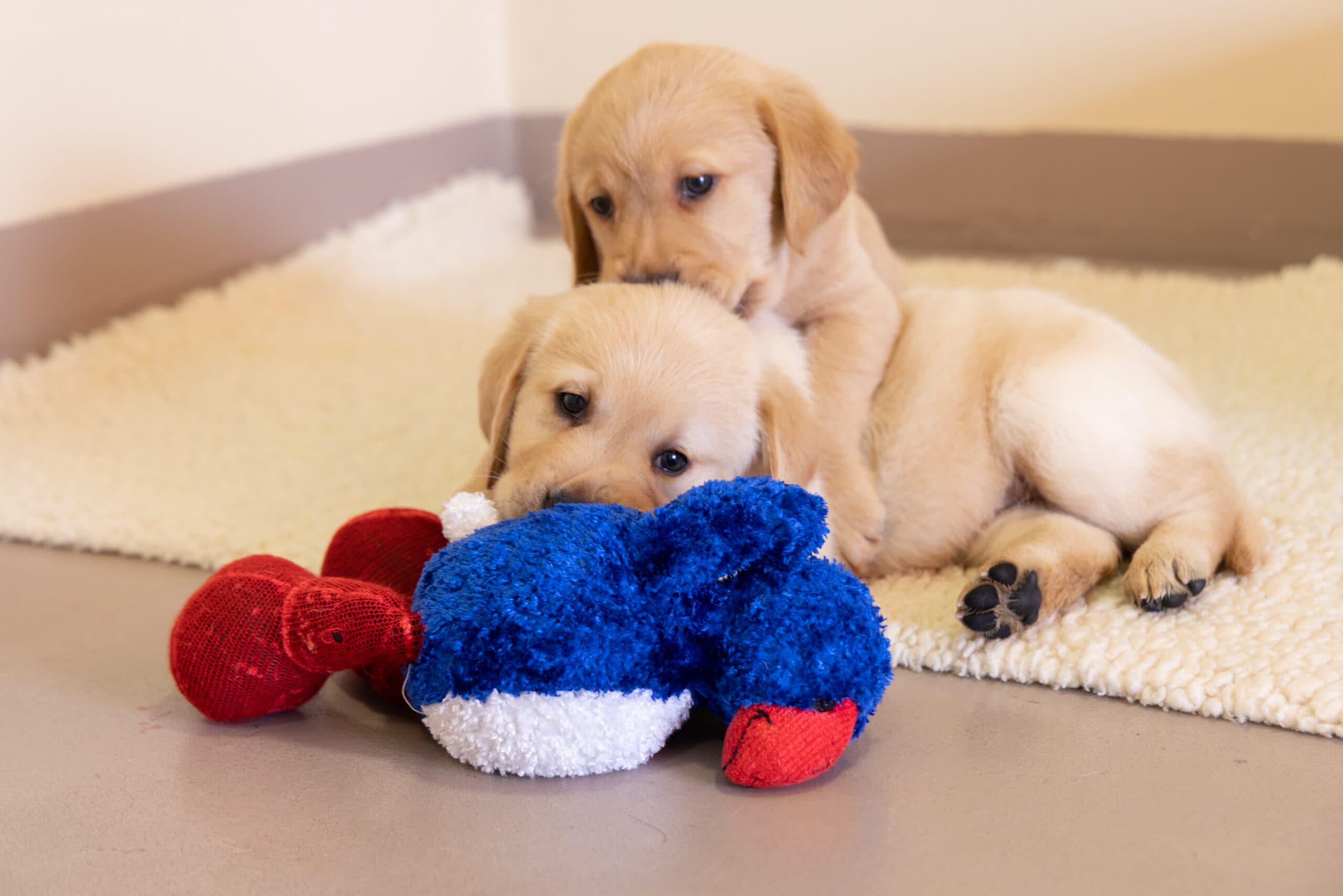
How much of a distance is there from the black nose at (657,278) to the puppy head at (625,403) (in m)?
0.15

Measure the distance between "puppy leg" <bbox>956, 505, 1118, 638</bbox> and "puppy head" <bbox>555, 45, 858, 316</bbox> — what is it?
589mm

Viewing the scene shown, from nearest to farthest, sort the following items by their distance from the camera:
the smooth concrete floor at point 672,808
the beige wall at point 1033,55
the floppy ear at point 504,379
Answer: the smooth concrete floor at point 672,808 → the floppy ear at point 504,379 → the beige wall at point 1033,55

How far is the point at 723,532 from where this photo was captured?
1.48 m

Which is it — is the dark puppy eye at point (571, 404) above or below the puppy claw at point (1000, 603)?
above

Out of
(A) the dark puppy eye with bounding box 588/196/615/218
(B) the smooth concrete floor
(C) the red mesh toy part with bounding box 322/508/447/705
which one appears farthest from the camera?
(A) the dark puppy eye with bounding box 588/196/615/218

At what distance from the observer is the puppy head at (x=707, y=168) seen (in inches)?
86.6

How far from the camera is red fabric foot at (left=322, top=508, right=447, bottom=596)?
178 centimetres

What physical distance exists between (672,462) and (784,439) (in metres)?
0.18

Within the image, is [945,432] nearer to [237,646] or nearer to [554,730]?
[554,730]

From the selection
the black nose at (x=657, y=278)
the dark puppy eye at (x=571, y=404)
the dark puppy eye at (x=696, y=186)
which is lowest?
the dark puppy eye at (x=571, y=404)

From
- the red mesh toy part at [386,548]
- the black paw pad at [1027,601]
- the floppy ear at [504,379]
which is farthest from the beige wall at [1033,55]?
the red mesh toy part at [386,548]

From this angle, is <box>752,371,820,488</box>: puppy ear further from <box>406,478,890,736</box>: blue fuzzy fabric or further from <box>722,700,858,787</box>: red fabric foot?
<box>722,700,858,787</box>: red fabric foot

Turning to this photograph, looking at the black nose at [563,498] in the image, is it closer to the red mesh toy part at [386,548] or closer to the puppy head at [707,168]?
the red mesh toy part at [386,548]

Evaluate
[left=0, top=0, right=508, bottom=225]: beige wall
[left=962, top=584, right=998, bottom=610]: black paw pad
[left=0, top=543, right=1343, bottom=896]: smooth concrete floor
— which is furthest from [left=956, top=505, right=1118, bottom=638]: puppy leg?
[left=0, top=0, right=508, bottom=225]: beige wall
